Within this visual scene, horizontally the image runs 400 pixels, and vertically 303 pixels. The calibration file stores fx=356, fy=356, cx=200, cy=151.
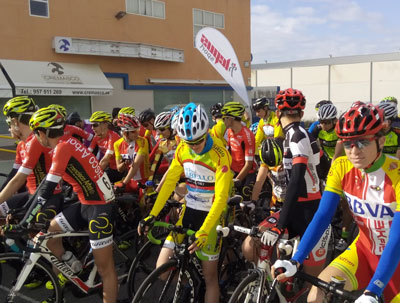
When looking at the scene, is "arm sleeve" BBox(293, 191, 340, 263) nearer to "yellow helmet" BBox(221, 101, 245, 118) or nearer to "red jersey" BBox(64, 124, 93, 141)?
"yellow helmet" BBox(221, 101, 245, 118)

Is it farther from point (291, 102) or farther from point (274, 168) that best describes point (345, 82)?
point (291, 102)

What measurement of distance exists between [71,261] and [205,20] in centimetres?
2199

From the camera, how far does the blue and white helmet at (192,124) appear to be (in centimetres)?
325

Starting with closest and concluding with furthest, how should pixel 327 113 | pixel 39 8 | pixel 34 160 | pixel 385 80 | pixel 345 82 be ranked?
pixel 34 160
pixel 327 113
pixel 39 8
pixel 385 80
pixel 345 82

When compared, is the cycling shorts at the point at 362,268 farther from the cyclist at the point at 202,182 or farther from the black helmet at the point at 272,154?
the cyclist at the point at 202,182

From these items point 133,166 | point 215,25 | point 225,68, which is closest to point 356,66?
point 215,25

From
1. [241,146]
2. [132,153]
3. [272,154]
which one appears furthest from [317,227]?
[132,153]

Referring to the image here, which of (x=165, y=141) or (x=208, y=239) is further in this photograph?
(x=165, y=141)

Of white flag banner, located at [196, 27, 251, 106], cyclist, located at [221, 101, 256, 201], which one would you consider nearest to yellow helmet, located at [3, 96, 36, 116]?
cyclist, located at [221, 101, 256, 201]

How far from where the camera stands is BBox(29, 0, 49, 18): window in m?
16.3

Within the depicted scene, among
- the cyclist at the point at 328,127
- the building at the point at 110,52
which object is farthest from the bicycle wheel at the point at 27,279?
the building at the point at 110,52

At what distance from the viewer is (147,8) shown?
2045 cm

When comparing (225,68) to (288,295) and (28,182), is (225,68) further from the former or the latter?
(288,295)

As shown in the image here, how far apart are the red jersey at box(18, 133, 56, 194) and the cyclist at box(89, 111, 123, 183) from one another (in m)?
1.90
